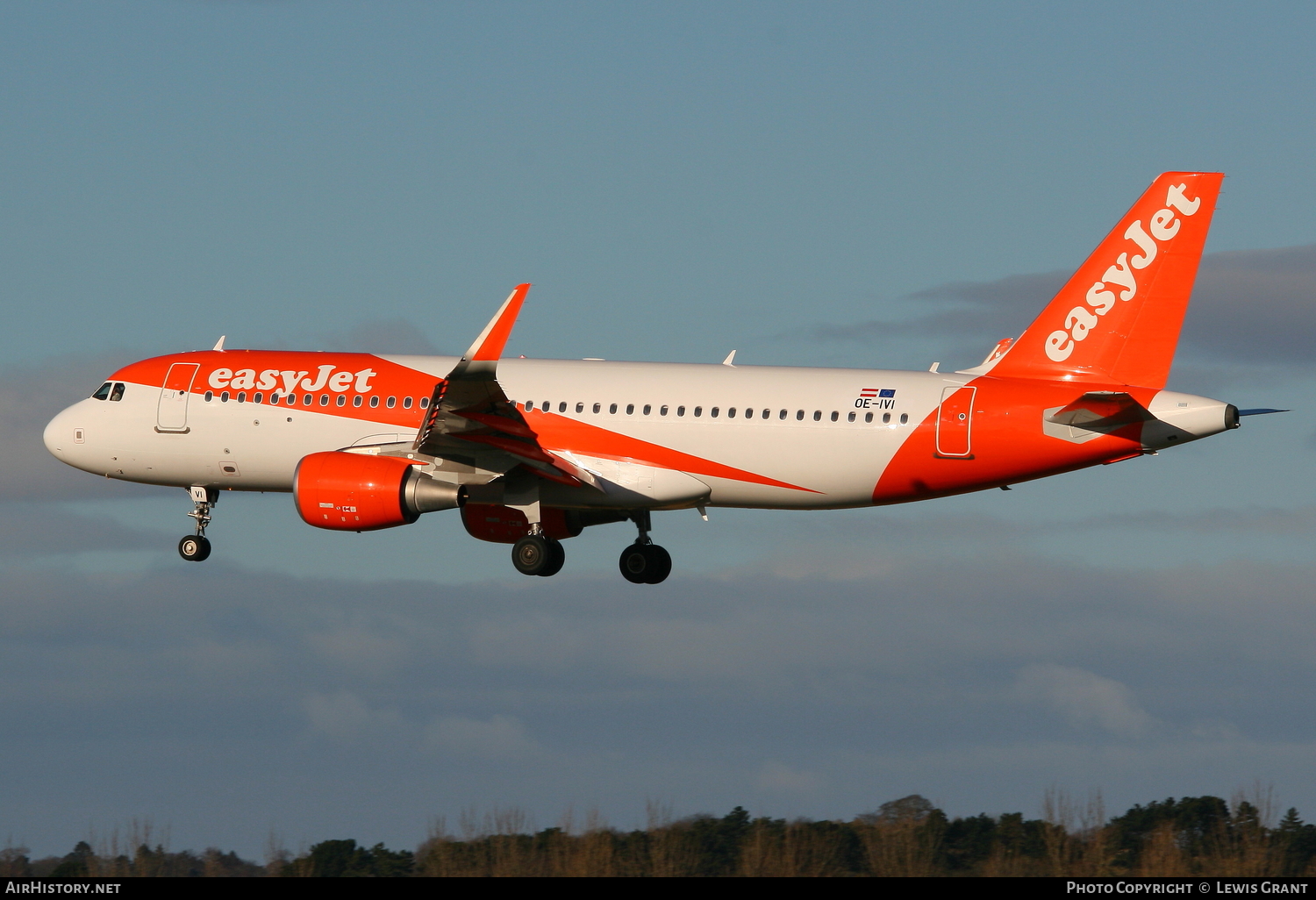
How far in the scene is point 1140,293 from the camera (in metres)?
36.5

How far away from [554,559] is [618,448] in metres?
3.27

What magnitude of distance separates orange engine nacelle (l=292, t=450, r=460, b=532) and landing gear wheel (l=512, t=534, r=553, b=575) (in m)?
2.97

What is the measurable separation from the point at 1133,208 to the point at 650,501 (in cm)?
1205

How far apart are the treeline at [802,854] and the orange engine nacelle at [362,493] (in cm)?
850

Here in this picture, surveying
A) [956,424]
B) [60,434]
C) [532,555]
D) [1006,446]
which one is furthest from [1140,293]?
[60,434]

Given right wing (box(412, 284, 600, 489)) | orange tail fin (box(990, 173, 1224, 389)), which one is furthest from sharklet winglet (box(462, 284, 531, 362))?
orange tail fin (box(990, 173, 1224, 389))

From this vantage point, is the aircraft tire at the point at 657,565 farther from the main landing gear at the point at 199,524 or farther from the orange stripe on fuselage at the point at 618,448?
the main landing gear at the point at 199,524

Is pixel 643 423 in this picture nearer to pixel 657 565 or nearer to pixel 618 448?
pixel 618 448

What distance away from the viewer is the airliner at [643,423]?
1432 inches

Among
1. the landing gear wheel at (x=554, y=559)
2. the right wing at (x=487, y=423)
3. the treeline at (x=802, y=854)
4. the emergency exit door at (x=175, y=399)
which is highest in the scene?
the emergency exit door at (x=175, y=399)

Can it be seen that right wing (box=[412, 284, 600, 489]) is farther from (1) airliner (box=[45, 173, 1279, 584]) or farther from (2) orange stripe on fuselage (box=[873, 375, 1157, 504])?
(2) orange stripe on fuselage (box=[873, 375, 1157, 504])

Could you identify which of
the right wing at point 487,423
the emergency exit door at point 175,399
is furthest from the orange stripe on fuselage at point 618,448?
the emergency exit door at point 175,399

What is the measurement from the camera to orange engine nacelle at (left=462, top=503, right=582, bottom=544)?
4231 cm

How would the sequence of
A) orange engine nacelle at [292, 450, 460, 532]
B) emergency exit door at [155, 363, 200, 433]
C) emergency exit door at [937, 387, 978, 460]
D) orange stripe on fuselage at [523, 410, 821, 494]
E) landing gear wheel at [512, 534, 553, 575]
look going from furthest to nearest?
1. emergency exit door at [155, 363, 200, 433]
2. landing gear wheel at [512, 534, 553, 575]
3. orange stripe on fuselage at [523, 410, 821, 494]
4. orange engine nacelle at [292, 450, 460, 532]
5. emergency exit door at [937, 387, 978, 460]
